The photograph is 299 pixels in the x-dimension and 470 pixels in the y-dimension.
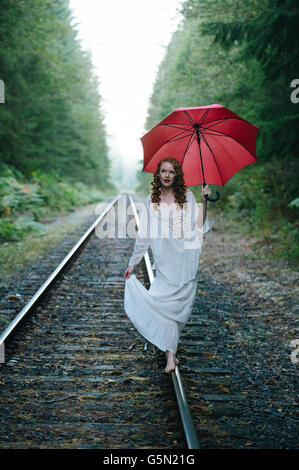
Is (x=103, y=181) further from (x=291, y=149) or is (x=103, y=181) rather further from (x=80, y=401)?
(x=80, y=401)

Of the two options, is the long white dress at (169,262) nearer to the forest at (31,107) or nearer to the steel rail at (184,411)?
the steel rail at (184,411)

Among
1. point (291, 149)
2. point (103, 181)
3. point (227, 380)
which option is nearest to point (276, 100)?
point (291, 149)

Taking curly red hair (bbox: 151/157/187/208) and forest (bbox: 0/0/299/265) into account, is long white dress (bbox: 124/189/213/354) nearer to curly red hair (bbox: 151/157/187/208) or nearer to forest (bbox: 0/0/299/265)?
curly red hair (bbox: 151/157/187/208)

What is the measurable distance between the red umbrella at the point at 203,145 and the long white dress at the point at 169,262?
Answer: 0.48 meters

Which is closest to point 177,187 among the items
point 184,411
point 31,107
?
point 184,411

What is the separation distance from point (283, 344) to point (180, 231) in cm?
205

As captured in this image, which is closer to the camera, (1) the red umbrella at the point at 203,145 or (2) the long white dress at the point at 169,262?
(2) the long white dress at the point at 169,262

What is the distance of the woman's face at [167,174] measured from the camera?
3.76 meters

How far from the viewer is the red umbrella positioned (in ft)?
13.1

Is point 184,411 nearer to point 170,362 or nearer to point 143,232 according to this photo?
point 170,362

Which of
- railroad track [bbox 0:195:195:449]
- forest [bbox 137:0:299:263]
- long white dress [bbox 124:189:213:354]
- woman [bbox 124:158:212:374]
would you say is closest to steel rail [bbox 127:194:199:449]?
railroad track [bbox 0:195:195:449]

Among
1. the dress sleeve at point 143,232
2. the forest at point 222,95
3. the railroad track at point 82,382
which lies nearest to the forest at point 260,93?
the forest at point 222,95

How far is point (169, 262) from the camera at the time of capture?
154 inches

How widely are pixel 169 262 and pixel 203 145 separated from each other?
129 centimetres
